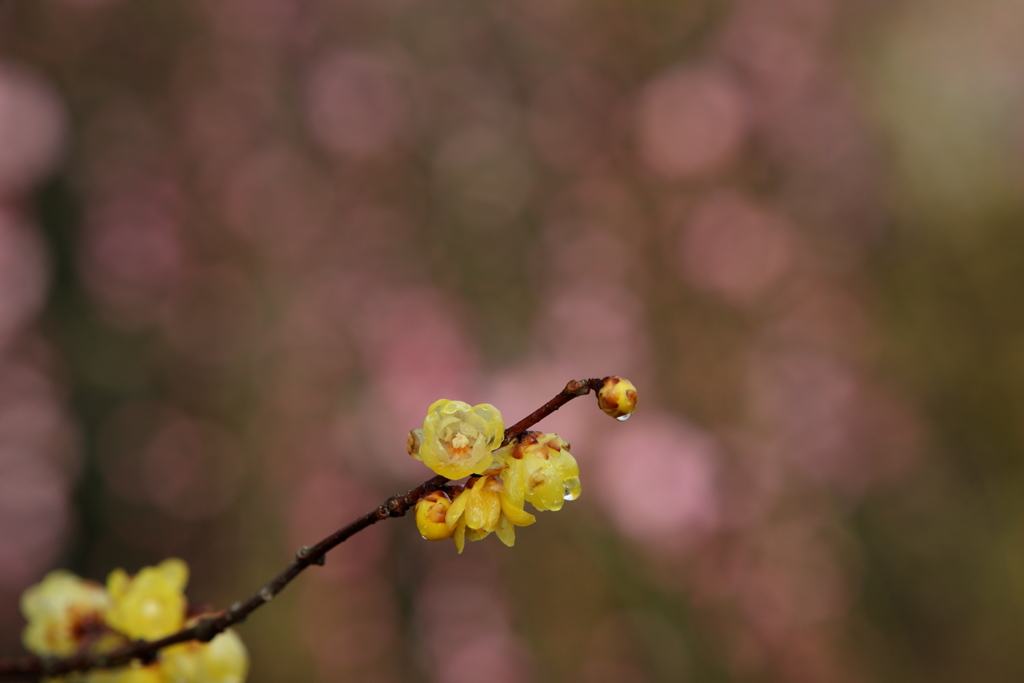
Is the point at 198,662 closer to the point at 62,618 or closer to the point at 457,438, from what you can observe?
the point at 62,618

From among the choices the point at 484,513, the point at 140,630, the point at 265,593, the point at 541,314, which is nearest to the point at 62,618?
the point at 140,630

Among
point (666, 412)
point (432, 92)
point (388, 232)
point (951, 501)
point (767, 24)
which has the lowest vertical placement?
point (951, 501)

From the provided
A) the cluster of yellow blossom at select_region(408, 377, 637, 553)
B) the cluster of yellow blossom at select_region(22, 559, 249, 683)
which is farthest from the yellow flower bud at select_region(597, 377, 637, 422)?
the cluster of yellow blossom at select_region(22, 559, 249, 683)

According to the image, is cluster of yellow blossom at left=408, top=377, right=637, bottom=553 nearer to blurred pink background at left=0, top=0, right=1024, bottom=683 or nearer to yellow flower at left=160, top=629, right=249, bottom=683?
yellow flower at left=160, top=629, right=249, bottom=683

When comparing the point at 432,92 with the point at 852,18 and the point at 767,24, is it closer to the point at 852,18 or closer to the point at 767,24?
the point at 767,24

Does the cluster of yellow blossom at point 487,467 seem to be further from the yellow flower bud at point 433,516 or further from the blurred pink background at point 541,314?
the blurred pink background at point 541,314

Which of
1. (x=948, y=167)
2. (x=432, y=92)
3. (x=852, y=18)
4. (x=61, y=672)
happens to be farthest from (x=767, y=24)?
(x=61, y=672)
